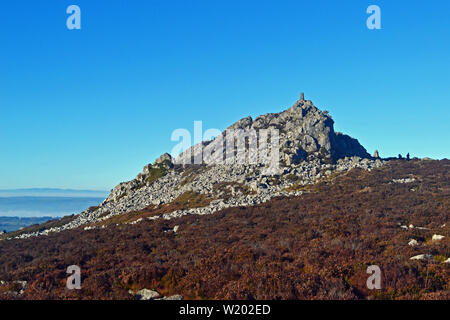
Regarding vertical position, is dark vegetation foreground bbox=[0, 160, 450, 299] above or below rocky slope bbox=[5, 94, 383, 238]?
below

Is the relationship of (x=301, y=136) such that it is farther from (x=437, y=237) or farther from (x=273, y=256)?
(x=273, y=256)

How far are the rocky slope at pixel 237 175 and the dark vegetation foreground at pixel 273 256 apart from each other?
13.5 m

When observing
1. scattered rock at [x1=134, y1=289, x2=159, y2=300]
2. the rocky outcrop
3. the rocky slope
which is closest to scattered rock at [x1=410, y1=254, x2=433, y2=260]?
scattered rock at [x1=134, y1=289, x2=159, y2=300]

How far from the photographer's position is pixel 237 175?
6725 centimetres

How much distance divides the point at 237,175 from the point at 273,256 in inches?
1943

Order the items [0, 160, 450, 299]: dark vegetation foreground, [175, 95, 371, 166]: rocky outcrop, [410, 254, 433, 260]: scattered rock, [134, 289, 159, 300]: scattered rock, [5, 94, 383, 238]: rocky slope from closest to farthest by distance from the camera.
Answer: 1. [0, 160, 450, 299]: dark vegetation foreground
2. [134, 289, 159, 300]: scattered rock
3. [410, 254, 433, 260]: scattered rock
4. [5, 94, 383, 238]: rocky slope
5. [175, 95, 371, 166]: rocky outcrop

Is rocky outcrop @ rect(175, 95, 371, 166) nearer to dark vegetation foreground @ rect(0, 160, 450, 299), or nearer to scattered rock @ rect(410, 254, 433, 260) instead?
dark vegetation foreground @ rect(0, 160, 450, 299)

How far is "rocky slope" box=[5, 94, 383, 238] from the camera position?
53.4 meters

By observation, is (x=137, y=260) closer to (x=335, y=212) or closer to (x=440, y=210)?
(x=335, y=212)

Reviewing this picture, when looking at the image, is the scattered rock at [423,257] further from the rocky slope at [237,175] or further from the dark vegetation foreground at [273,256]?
the rocky slope at [237,175]

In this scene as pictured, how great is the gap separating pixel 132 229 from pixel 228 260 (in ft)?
70.5

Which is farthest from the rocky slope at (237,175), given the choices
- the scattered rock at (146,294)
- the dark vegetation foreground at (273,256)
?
the scattered rock at (146,294)

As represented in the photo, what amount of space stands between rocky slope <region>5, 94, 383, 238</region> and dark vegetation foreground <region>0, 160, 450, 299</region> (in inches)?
531
